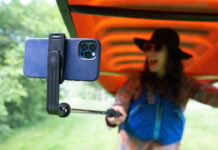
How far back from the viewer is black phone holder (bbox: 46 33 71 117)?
0.86 meters

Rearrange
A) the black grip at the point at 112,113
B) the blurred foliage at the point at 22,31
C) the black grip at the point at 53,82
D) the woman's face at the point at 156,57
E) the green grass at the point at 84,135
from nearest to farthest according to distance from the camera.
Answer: the black grip at the point at 53,82, the black grip at the point at 112,113, the woman's face at the point at 156,57, the blurred foliage at the point at 22,31, the green grass at the point at 84,135

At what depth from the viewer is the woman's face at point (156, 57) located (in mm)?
1634

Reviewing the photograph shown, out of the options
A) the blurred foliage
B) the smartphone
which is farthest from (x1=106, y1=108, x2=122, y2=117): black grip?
the blurred foliage

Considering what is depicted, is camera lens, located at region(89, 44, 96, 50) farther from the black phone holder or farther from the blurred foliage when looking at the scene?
the blurred foliage

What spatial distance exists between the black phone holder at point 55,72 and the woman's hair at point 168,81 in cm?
85

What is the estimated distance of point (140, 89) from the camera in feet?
5.61

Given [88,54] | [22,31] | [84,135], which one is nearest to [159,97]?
[88,54]

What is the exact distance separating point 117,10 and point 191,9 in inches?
10.9

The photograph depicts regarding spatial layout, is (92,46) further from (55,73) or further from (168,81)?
(168,81)

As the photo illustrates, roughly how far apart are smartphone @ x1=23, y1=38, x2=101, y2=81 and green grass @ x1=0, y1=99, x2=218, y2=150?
626cm

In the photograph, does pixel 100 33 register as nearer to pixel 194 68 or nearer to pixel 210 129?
pixel 194 68

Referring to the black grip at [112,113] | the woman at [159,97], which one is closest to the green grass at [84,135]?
the woman at [159,97]

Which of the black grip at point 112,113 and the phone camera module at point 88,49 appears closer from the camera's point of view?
the phone camera module at point 88,49

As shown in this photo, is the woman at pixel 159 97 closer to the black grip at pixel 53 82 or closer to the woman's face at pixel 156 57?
the woman's face at pixel 156 57
